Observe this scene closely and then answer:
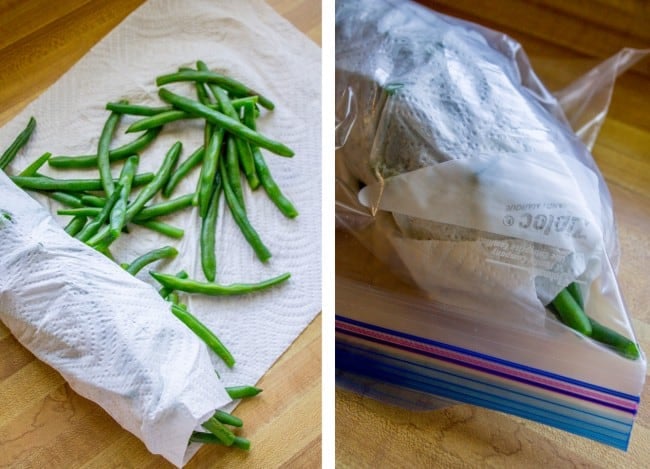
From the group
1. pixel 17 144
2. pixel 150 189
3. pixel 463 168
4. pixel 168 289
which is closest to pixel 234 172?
pixel 150 189

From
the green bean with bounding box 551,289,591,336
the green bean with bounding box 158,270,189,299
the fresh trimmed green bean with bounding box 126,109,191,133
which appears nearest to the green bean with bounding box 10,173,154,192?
the fresh trimmed green bean with bounding box 126,109,191,133

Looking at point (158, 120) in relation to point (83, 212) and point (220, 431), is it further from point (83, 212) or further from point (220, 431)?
point (220, 431)

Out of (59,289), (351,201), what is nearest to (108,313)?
(59,289)

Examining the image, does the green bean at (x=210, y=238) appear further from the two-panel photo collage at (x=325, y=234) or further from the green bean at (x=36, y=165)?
the green bean at (x=36, y=165)

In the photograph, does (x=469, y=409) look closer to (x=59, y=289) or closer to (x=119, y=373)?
(x=119, y=373)

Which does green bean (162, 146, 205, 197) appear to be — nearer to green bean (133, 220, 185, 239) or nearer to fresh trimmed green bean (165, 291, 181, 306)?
green bean (133, 220, 185, 239)

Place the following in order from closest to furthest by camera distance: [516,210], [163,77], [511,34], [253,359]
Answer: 1. [516,210]
2. [253,359]
3. [511,34]
4. [163,77]
